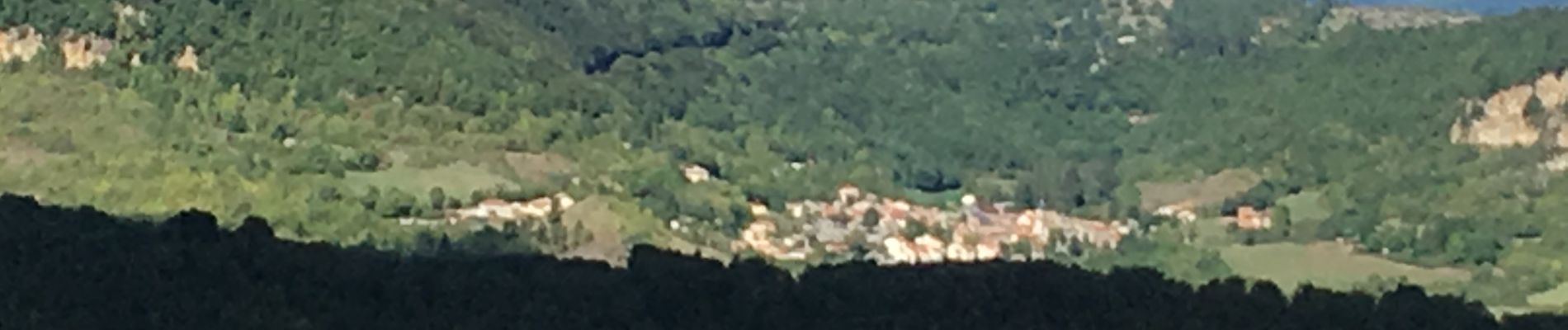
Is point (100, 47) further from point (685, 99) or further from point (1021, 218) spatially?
point (685, 99)

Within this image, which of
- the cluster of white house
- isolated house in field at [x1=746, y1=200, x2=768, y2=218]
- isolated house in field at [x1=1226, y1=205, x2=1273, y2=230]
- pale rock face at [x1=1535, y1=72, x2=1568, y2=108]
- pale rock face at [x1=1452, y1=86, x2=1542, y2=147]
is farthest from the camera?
pale rock face at [x1=1452, y1=86, x2=1542, y2=147]

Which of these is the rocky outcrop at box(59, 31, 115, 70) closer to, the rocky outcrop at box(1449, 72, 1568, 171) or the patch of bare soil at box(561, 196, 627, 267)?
the patch of bare soil at box(561, 196, 627, 267)

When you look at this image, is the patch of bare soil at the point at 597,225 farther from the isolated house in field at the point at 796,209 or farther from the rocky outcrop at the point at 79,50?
the rocky outcrop at the point at 79,50

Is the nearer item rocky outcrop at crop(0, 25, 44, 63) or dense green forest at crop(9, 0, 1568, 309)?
dense green forest at crop(9, 0, 1568, 309)

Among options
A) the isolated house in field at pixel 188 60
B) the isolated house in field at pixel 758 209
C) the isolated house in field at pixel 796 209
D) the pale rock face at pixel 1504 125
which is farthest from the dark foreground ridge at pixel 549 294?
the pale rock face at pixel 1504 125

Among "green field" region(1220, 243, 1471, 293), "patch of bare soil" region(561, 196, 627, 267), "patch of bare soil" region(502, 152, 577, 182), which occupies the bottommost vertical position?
"patch of bare soil" region(502, 152, 577, 182)

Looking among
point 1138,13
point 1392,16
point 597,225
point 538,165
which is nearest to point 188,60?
point 538,165

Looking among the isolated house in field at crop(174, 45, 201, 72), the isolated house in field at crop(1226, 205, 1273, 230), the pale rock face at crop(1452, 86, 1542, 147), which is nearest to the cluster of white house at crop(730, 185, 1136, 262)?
the isolated house in field at crop(1226, 205, 1273, 230)
